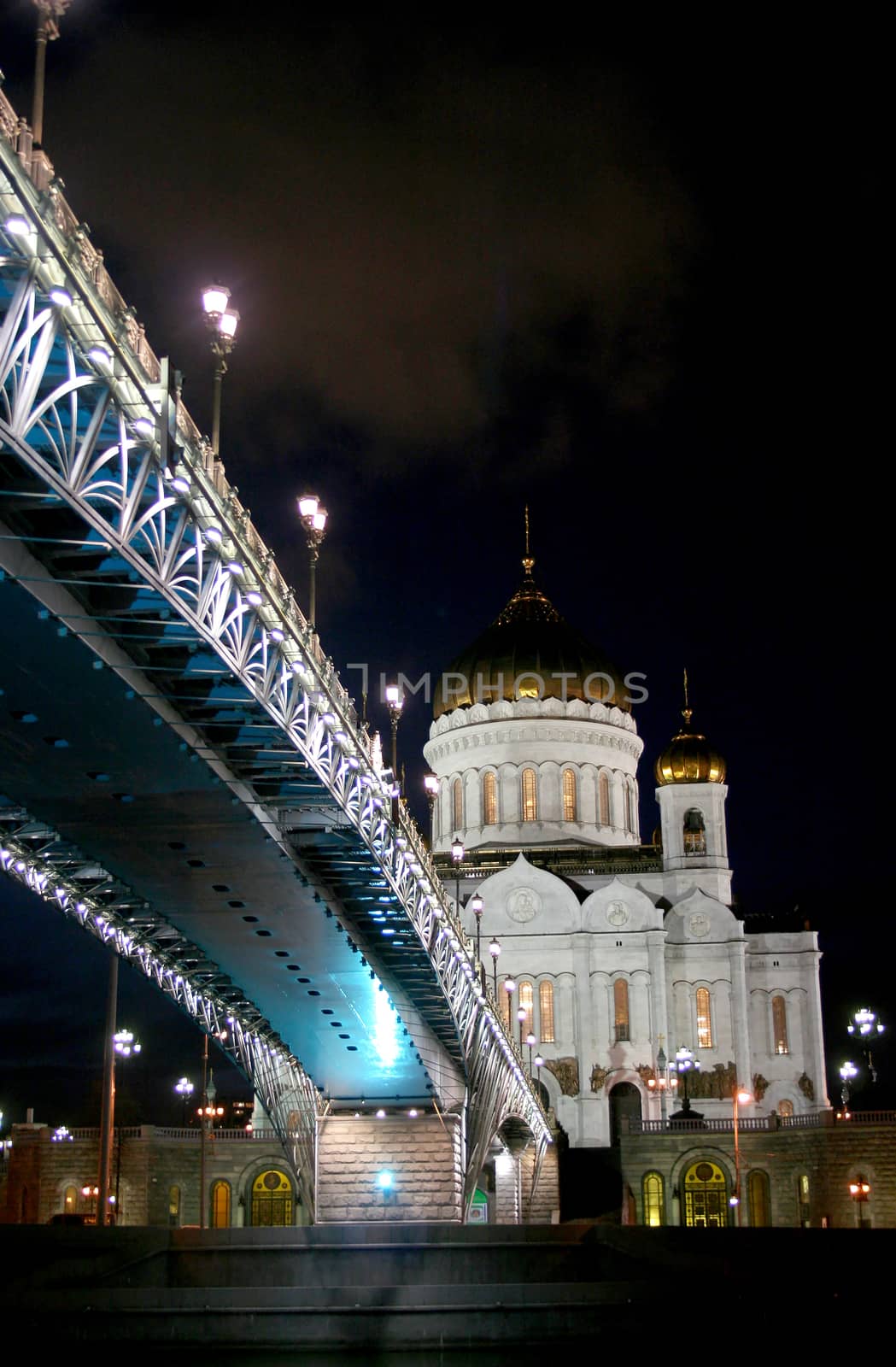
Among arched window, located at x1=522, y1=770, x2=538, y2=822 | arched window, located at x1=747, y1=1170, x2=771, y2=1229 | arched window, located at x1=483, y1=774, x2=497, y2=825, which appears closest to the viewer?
arched window, located at x1=747, y1=1170, x2=771, y2=1229

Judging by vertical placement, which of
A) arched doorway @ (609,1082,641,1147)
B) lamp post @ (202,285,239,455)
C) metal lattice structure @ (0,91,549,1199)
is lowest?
arched doorway @ (609,1082,641,1147)

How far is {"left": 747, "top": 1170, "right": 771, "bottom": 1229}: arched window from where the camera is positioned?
71.0 m

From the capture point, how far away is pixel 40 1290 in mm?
35125

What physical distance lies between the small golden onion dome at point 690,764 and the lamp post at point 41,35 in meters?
69.2

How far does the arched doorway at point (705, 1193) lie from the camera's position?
72312 millimetres

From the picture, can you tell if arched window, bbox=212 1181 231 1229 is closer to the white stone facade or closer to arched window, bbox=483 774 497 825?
the white stone facade

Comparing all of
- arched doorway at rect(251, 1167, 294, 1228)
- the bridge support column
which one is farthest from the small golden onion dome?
the bridge support column

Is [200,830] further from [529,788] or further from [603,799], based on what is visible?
[603,799]

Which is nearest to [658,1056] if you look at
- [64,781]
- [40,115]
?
[64,781]

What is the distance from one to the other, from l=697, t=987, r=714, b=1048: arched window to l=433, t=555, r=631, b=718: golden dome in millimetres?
17383

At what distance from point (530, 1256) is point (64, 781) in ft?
82.2

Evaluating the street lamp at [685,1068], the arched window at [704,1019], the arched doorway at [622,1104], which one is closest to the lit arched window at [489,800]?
the arched window at [704,1019]

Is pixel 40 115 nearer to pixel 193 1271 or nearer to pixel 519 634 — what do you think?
pixel 193 1271

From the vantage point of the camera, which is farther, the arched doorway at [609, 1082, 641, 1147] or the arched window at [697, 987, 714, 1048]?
the arched window at [697, 987, 714, 1048]
